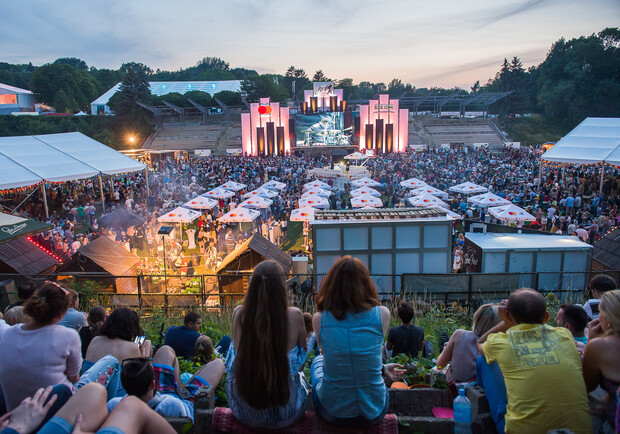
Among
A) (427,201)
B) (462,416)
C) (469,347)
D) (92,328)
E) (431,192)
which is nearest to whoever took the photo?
(462,416)

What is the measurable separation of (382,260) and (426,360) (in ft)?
17.6

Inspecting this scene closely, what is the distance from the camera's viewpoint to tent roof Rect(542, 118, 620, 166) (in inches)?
831

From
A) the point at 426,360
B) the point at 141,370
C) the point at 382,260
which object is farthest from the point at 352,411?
the point at 382,260

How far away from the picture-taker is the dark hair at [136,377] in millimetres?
2402

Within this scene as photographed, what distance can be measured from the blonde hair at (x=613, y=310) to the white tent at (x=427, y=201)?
49.2 ft

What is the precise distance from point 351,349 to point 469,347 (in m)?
1.35

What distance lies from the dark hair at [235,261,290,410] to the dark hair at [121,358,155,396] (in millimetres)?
521

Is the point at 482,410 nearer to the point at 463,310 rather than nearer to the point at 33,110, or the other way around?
the point at 463,310

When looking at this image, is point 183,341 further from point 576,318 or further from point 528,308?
point 576,318

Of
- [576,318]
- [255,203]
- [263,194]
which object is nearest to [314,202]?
[255,203]

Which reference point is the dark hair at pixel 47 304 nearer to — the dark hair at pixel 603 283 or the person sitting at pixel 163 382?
the person sitting at pixel 163 382

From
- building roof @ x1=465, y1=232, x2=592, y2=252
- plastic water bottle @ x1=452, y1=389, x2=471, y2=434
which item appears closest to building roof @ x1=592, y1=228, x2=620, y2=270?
building roof @ x1=465, y1=232, x2=592, y2=252

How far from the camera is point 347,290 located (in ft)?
7.61

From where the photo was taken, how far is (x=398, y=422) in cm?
248
